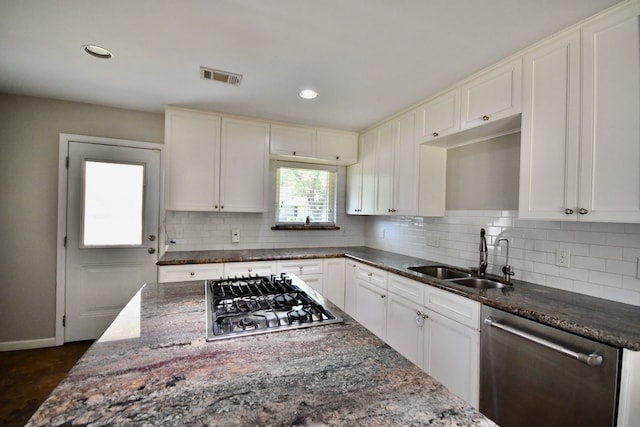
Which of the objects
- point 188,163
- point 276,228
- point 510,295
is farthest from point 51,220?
point 510,295

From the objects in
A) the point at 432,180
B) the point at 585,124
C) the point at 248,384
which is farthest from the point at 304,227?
the point at 248,384

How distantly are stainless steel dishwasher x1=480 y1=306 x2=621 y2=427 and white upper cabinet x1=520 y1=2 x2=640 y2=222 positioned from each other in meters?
0.63

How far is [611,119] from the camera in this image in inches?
55.8

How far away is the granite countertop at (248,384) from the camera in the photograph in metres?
0.63

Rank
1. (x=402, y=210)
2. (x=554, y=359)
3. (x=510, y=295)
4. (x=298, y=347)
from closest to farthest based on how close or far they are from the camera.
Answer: (x=298, y=347), (x=554, y=359), (x=510, y=295), (x=402, y=210)

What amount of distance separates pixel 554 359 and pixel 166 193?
3145mm

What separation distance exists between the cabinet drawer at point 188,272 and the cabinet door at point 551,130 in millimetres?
2511

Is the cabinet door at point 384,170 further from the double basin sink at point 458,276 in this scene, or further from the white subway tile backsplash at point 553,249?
the double basin sink at point 458,276

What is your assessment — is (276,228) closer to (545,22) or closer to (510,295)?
(510,295)

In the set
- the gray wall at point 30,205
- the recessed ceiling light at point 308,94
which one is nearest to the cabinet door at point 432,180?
the recessed ceiling light at point 308,94

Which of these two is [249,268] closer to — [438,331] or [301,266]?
[301,266]

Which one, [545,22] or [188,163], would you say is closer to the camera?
[545,22]

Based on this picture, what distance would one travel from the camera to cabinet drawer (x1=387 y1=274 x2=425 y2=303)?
219 centimetres

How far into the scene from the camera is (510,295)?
5.59ft
